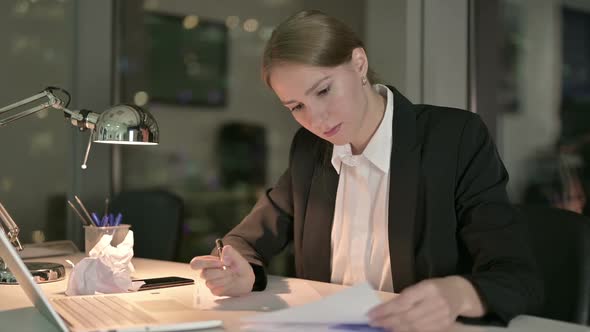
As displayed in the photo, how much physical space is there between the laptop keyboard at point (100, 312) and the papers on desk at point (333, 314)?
0.25 meters

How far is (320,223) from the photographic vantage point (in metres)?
1.70

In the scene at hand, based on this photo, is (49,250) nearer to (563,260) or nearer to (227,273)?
(227,273)

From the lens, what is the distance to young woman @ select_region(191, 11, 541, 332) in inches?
55.5

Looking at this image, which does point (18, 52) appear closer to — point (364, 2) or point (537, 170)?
point (364, 2)

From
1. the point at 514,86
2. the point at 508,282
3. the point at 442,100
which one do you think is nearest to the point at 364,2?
the point at 442,100

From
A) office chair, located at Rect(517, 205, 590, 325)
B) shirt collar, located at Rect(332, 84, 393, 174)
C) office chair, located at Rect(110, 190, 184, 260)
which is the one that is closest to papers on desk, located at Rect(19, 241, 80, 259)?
office chair, located at Rect(110, 190, 184, 260)

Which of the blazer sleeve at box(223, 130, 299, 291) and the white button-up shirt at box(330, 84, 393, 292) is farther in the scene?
the blazer sleeve at box(223, 130, 299, 291)

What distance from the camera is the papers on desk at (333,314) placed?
99 cm

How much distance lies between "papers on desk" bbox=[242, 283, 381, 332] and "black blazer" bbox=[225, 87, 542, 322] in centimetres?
26

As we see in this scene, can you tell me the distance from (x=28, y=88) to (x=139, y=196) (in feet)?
2.35

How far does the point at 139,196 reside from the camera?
2.45m

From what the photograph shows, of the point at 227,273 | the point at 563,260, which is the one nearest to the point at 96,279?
the point at 227,273

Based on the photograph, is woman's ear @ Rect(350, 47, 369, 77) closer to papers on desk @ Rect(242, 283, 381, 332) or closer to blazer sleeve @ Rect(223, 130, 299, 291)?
blazer sleeve @ Rect(223, 130, 299, 291)

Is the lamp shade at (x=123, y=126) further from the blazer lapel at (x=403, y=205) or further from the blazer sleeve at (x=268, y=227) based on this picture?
the blazer lapel at (x=403, y=205)
